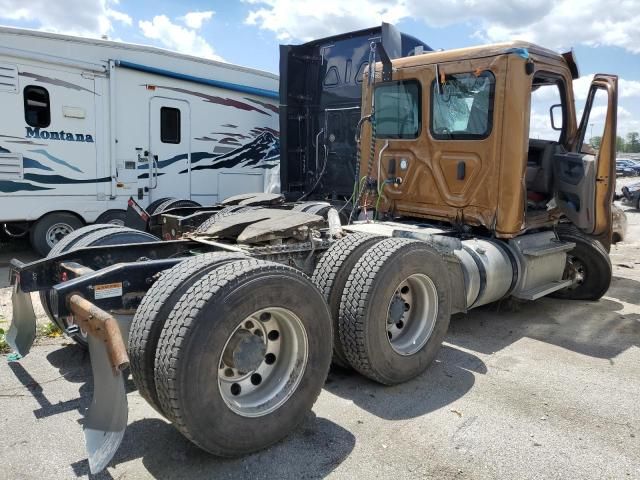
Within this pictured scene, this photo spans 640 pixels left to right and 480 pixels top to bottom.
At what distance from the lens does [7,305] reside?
210 inches

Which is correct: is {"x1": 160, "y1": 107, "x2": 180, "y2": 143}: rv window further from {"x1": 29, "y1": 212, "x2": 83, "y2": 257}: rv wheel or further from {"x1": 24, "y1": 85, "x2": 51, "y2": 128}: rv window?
{"x1": 29, "y1": 212, "x2": 83, "y2": 257}: rv wheel

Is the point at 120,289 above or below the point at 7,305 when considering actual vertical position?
above

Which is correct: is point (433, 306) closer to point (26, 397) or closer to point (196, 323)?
point (196, 323)

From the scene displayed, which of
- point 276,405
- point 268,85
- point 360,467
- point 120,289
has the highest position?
point 268,85

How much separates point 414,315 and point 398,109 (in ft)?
8.14

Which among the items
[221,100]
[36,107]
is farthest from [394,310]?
[221,100]

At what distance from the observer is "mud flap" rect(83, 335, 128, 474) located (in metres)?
2.39

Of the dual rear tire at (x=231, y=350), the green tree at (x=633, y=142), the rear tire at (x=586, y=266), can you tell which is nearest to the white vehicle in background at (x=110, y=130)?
the rear tire at (x=586, y=266)

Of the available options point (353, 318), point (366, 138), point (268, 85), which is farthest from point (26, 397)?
point (268, 85)

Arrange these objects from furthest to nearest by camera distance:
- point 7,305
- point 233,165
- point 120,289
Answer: point 233,165, point 7,305, point 120,289

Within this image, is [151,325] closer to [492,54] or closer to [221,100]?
[492,54]

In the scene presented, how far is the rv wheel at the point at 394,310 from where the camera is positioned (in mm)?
3531

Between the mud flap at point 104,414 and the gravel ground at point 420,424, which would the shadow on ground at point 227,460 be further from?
the mud flap at point 104,414

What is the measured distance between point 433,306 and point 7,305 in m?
4.14
